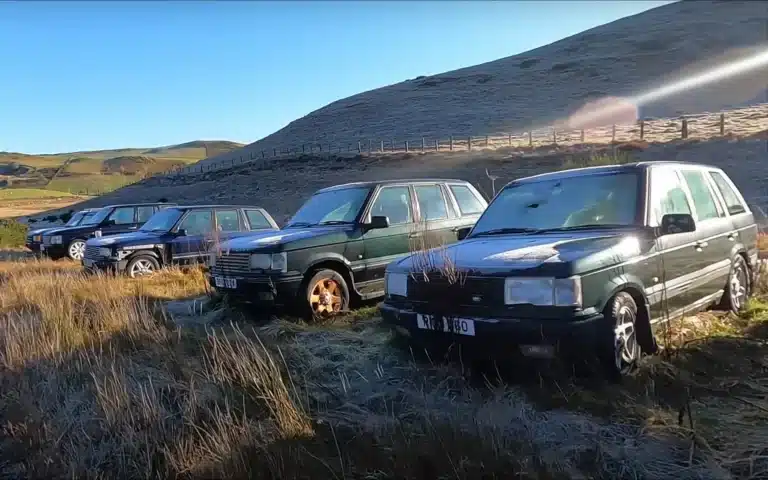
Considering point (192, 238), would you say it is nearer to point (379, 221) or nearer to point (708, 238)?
point (379, 221)

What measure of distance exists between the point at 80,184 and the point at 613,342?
19.6 meters

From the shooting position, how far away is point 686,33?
77.8 meters

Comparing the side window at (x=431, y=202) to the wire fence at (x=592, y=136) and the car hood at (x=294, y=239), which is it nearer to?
the car hood at (x=294, y=239)

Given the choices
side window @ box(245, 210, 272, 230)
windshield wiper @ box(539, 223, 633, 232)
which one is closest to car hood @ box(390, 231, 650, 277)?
windshield wiper @ box(539, 223, 633, 232)

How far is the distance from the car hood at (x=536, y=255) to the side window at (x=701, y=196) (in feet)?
4.79

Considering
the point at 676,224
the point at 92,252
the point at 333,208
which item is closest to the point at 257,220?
the point at 92,252

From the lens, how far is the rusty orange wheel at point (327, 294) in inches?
269

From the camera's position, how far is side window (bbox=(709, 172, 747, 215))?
21.2 ft

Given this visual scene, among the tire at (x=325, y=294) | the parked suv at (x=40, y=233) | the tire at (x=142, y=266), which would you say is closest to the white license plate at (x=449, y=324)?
the tire at (x=325, y=294)

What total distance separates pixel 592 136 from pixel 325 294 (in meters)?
40.2

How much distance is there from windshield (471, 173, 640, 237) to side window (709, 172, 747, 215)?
1.79 m

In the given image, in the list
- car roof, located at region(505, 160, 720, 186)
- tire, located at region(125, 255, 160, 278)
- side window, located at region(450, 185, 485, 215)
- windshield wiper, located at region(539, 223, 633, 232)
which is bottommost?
tire, located at region(125, 255, 160, 278)

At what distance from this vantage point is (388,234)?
754cm

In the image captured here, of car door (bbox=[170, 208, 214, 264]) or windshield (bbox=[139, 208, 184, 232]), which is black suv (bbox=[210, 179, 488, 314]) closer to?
car door (bbox=[170, 208, 214, 264])
